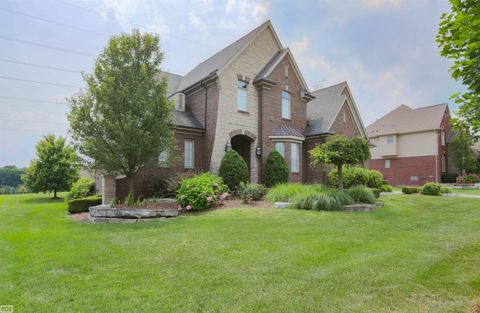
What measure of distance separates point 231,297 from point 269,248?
2247 mm

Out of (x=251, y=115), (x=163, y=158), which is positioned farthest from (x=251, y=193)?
(x=251, y=115)


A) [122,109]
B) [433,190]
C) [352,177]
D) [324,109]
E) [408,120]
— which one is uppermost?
[408,120]

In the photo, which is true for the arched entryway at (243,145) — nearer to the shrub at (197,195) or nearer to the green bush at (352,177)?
the shrub at (197,195)

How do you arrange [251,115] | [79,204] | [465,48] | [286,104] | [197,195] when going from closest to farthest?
[465,48]
[197,195]
[79,204]
[251,115]
[286,104]

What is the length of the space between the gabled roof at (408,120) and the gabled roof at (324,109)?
15426mm

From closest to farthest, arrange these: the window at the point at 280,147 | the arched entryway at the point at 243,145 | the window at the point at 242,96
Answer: the window at the point at 242,96 → the arched entryway at the point at 243,145 → the window at the point at 280,147

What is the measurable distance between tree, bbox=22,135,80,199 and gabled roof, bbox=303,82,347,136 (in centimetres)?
1730

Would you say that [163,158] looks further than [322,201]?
Yes

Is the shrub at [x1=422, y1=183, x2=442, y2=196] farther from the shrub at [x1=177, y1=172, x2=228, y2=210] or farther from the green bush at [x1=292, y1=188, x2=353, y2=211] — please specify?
the shrub at [x1=177, y1=172, x2=228, y2=210]

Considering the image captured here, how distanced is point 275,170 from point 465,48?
11.7 metres

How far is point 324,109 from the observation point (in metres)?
20.5

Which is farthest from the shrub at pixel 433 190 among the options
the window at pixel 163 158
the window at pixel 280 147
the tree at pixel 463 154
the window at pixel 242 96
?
the tree at pixel 463 154

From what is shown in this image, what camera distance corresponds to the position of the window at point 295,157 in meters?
17.3

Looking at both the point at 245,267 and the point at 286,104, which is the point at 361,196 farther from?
the point at 245,267
